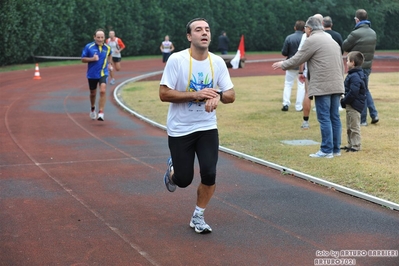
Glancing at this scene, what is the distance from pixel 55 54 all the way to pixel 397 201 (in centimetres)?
3279

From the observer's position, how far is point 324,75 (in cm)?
1091

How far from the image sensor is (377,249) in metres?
6.53

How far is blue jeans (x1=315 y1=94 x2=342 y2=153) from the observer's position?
11.0 meters

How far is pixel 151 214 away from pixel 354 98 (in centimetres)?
485

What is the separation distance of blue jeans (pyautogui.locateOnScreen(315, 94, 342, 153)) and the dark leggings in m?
4.27

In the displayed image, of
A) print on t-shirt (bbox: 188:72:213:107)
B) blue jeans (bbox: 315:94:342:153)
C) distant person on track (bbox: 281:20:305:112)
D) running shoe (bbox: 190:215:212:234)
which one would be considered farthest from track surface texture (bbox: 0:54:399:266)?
distant person on track (bbox: 281:20:305:112)

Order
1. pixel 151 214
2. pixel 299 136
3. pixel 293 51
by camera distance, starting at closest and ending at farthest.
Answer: pixel 151 214 → pixel 299 136 → pixel 293 51

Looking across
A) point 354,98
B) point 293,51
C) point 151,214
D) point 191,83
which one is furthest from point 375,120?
point 191,83

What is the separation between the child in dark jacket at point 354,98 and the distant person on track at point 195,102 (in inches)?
190

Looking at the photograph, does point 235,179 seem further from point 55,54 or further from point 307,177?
point 55,54

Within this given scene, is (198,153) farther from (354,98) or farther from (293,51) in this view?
(293,51)

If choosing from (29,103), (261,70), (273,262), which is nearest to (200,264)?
(273,262)

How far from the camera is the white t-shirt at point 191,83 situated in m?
6.93

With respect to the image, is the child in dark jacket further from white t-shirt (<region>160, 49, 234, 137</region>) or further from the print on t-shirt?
the print on t-shirt
